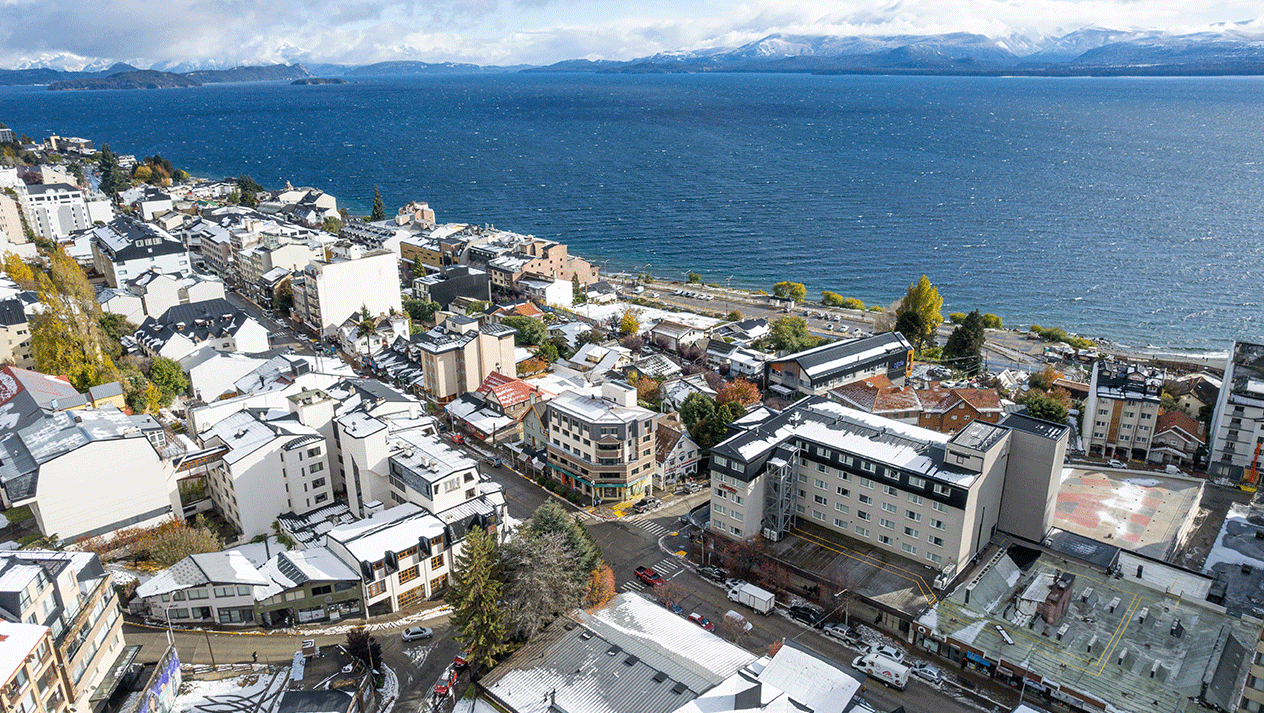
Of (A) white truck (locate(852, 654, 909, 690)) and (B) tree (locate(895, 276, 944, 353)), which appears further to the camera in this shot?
(B) tree (locate(895, 276, 944, 353))

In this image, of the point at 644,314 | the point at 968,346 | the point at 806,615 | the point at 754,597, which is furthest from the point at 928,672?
the point at 644,314

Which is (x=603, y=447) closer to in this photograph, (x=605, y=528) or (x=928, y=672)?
(x=605, y=528)

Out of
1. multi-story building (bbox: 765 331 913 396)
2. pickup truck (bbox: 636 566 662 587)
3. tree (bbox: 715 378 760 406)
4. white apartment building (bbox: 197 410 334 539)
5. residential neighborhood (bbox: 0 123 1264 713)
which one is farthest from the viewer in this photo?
multi-story building (bbox: 765 331 913 396)

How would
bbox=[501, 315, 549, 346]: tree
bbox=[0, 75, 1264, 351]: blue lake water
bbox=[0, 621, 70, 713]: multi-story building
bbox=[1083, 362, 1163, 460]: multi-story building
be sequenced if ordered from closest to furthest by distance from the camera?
1. bbox=[0, 621, 70, 713]: multi-story building
2. bbox=[1083, 362, 1163, 460]: multi-story building
3. bbox=[501, 315, 549, 346]: tree
4. bbox=[0, 75, 1264, 351]: blue lake water

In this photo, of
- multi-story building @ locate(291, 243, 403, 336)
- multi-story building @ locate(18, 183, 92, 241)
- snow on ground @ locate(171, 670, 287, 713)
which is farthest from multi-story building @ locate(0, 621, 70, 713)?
multi-story building @ locate(18, 183, 92, 241)

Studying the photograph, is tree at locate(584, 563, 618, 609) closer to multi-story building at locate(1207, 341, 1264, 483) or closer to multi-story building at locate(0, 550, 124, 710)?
multi-story building at locate(0, 550, 124, 710)

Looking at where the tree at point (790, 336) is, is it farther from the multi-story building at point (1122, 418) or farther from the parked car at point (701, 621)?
the parked car at point (701, 621)
